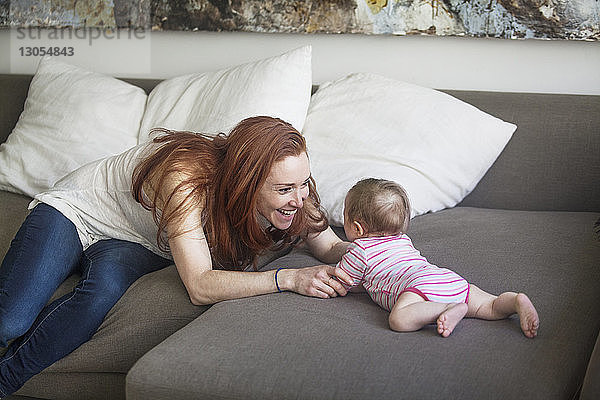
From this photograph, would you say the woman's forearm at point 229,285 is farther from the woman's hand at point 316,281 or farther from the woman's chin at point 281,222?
the woman's chin at point 281,222

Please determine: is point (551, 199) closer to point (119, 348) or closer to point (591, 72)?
point (591, 72)

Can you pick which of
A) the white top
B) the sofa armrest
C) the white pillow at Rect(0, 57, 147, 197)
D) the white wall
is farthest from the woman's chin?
the white wall

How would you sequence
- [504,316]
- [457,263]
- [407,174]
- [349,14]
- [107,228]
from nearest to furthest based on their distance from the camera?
[504,316], [457,263], [107,228], [407,174], [349,14]

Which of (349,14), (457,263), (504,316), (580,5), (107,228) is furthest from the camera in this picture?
(349,14)

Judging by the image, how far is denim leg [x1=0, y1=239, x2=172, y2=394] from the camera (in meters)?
1.75

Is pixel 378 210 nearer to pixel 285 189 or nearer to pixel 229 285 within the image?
pixel 285 189

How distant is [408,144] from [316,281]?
778mm

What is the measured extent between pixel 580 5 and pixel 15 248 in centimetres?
190

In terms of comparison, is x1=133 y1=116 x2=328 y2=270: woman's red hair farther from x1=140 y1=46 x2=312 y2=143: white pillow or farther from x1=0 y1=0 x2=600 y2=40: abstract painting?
x1=0 y1=0 x2=600 y2=40: abstract painting

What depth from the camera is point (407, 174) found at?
2.25 metres

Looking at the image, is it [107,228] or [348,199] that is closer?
[348,199]

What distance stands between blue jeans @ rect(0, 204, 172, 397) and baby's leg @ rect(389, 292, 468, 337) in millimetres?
740

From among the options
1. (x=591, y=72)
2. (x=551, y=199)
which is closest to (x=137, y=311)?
(x=551, y=199)

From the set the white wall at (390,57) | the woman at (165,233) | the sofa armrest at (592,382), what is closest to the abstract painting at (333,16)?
the white wall at (390,57)
